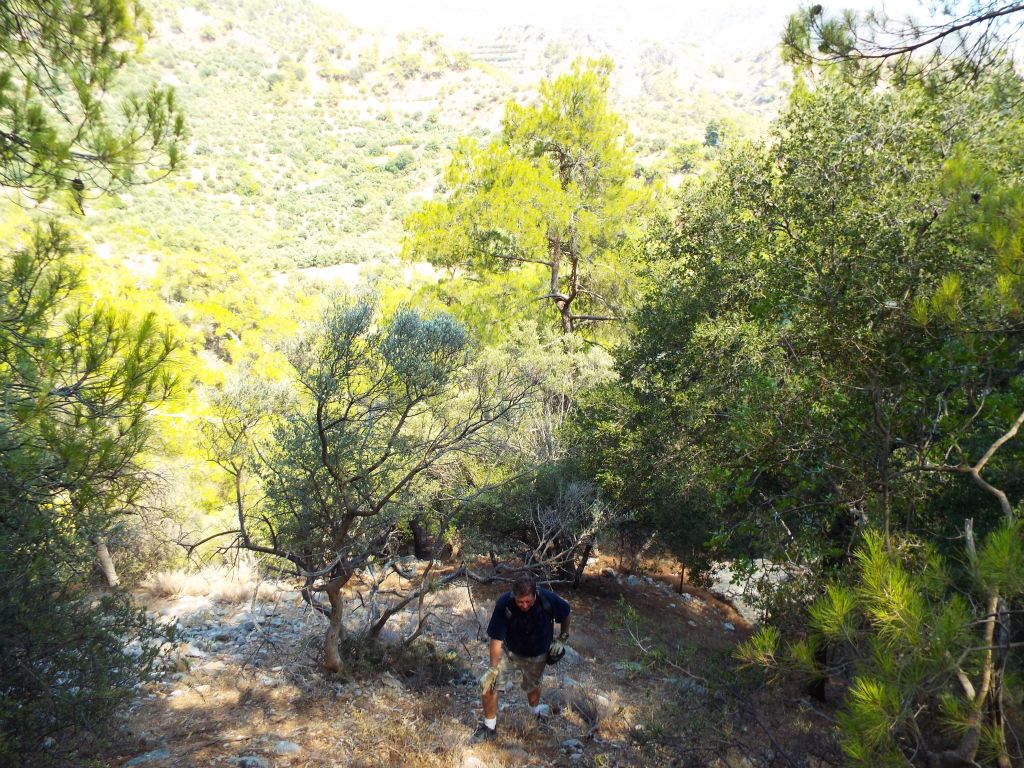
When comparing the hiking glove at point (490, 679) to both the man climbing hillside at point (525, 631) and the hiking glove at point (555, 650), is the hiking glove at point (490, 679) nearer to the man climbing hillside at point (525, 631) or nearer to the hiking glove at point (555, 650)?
the man climbing hillside at point (525, 631)

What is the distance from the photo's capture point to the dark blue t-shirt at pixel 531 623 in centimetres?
470

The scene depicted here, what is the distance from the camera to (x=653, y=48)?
5246 inches

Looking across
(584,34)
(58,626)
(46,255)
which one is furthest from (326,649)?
(584,34)

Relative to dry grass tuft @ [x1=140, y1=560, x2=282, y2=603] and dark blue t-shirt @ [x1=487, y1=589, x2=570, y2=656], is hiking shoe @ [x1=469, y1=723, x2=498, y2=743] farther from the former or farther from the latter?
dry grass tuft @ [x1=140, y1=560, x2=282, y2=603]

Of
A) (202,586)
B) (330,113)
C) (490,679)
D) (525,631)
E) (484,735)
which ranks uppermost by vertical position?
(330,113)

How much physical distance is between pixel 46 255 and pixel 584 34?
558ft

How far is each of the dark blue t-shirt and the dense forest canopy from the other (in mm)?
651

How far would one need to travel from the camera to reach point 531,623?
187 inches

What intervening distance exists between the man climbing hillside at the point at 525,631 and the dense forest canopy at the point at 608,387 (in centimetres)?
66

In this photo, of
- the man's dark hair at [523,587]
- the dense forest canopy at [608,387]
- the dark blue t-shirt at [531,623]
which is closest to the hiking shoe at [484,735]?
the dark blue t-shirt at [531,623]

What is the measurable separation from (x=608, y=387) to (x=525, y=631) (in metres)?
4.24

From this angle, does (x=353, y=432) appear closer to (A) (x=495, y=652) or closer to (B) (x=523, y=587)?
(B) (x=523, y=587)

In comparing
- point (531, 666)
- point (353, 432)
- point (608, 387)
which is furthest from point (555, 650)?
point (608, 387)

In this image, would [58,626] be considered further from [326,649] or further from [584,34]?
[584,34]
